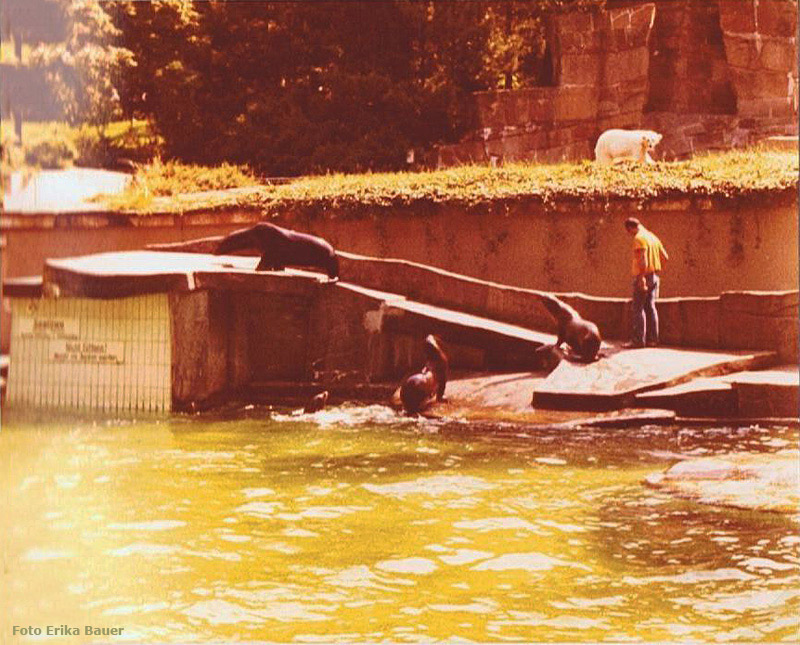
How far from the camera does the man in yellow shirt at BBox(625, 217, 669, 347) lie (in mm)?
15102

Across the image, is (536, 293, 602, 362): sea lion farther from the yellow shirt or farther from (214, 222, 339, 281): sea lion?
(214, 222, 339, 281): sea lion

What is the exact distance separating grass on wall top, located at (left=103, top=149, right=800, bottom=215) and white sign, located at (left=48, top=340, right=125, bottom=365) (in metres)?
7.65

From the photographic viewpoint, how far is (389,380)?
14953 mm

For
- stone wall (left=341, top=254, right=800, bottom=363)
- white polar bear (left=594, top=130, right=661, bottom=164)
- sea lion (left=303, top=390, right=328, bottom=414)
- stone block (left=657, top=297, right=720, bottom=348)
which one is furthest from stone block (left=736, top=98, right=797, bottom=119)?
sea lion (left=303, top=390, right=328, bottom=414)

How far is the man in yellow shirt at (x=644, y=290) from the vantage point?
49.5 feet

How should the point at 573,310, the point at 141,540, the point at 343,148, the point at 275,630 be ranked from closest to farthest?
the point at 275,630 → the point at 141,540 → the point at 573,310 → the point at 343,148

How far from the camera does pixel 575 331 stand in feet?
47.9

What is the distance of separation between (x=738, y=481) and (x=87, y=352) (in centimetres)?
483

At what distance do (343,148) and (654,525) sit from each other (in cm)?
889

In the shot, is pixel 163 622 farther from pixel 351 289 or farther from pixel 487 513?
pixel 351 289

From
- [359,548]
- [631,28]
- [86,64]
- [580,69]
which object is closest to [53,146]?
[86,64]

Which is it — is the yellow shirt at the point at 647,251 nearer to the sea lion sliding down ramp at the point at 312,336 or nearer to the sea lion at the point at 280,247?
the sea lion sliding down ramp at the point at 312,336

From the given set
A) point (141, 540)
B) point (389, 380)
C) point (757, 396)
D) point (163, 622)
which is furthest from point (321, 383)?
point (163, 622)

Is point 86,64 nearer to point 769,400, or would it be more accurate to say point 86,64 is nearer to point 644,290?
point 769,400
